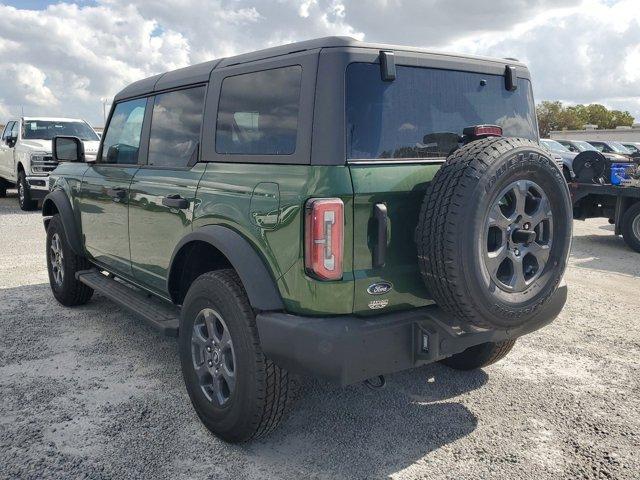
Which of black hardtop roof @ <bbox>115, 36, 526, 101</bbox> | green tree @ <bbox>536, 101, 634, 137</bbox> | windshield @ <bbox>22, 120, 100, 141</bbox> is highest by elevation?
green tree @ <bbox>536, 101, 634, 137</bbox>

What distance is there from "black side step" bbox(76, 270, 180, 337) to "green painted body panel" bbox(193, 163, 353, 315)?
2.85 ft

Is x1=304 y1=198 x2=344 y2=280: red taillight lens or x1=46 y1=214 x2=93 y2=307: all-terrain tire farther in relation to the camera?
x1=46 y1=214 x2=93 y2=307: all-terrain tire

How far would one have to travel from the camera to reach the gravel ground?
2738 millimetres

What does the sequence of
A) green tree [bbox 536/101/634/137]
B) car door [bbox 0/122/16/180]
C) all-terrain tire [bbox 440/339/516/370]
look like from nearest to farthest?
all-terrain tire [bbox 440/339/516/370] → car door [bbox 0/122/16/180] → green tree [bbox 536/101/634/137]

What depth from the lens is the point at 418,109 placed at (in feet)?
9.05

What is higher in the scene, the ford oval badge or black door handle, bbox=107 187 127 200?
black door handle, bbox=107 187 127 200

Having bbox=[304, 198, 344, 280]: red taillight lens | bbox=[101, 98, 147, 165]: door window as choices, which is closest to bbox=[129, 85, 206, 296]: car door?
bbox=[101, 98, 147, 165]: door window

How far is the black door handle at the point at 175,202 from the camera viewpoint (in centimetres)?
322

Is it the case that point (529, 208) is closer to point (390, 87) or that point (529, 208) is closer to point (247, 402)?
point (390, 87)

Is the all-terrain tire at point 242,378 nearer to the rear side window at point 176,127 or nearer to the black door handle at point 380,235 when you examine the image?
the black door handle at point 380,235

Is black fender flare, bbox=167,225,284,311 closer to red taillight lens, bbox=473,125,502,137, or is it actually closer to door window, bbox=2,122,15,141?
red taillight lens, bbox=473,125,502,137

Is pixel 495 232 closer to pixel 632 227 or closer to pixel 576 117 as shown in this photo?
pixel 632 227

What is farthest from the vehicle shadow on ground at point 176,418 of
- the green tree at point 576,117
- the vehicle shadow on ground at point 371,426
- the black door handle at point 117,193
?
the green tree at point 576,117

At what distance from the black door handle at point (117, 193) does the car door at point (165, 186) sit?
0.15m
